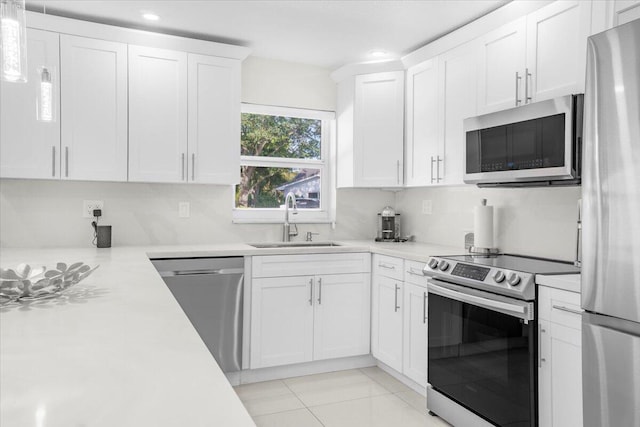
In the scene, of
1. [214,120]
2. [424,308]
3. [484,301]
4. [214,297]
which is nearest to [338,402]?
[424,308]

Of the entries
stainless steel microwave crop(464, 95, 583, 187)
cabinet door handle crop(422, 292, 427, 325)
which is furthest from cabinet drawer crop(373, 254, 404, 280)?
stainless steel microwave crop(464, 95, 583, 187)

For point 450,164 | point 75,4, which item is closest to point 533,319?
point 450,164

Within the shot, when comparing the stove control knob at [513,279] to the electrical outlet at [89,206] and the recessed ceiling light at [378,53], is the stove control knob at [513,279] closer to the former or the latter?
the recessed ceiling light at [378,53]

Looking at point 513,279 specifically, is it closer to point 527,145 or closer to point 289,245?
point 527,145

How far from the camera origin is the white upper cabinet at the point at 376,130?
364cm

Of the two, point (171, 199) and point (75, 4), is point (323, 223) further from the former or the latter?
point (75, 4)

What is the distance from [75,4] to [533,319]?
3153mm

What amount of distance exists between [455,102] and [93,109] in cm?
240

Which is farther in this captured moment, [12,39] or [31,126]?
[31,126]

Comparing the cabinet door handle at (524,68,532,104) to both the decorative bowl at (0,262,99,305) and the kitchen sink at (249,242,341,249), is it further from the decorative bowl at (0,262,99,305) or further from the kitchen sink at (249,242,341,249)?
the decorative bowl at (0,262,99,305)

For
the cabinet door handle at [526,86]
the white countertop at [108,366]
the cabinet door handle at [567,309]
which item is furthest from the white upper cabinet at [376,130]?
the white countertop at [108,366]

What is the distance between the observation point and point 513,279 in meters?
2.14

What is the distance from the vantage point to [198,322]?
10.1 feet

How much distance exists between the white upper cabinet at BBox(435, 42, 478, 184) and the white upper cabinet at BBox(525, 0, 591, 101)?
0.43 m
